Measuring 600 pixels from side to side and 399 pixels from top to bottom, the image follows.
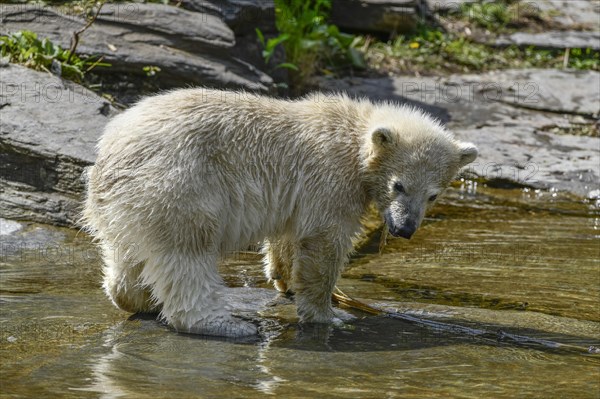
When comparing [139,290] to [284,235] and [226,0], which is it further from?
[226,0]

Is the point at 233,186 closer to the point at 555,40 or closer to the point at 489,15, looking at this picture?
the point at 555,40

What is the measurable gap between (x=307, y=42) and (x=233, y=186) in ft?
24.4

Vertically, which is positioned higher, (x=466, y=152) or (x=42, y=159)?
(x=466, y=152)

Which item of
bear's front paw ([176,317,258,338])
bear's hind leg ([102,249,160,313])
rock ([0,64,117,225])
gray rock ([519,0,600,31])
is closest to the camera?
bear's front paw ([176,317,258,338])

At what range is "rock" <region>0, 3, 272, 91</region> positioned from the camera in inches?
417

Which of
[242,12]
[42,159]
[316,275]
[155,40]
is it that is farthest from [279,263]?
[242,12]

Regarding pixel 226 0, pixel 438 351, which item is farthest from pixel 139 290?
pixel 226 0

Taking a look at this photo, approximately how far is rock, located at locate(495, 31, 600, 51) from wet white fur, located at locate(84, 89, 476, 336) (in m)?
9.27

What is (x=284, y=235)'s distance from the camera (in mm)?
6852

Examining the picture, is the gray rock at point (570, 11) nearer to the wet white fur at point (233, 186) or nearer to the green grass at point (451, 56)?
the green grass at point (451, 56)

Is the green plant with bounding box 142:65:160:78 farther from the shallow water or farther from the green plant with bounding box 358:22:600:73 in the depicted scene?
the green plant with bounding box 358:22:600:73

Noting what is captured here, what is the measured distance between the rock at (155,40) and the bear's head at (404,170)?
451 cm

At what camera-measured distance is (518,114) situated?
43.3ft

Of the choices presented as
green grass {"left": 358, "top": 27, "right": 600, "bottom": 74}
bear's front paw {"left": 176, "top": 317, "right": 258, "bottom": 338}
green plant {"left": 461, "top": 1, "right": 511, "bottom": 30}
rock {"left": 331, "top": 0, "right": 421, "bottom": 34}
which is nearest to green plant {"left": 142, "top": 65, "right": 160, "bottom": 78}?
green grass {"left": 358, "top": 27, "right": 600, "bottom": 74}
